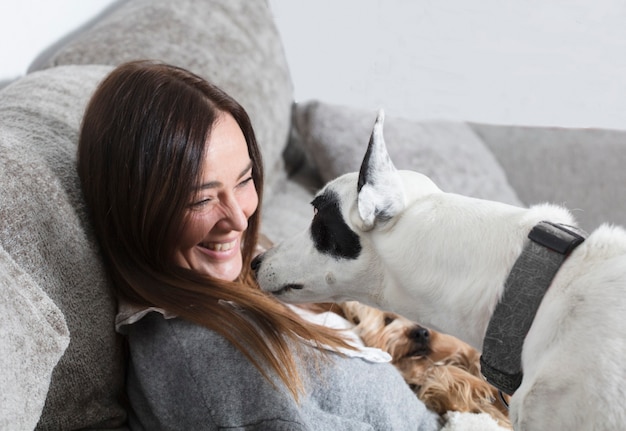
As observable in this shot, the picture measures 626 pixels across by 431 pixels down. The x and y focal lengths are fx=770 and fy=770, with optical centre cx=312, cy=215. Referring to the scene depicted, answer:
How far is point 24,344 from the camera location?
88 centimetres

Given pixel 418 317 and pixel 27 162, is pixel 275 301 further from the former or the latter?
pixel 27 162

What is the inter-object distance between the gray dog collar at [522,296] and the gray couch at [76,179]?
0.54 metres

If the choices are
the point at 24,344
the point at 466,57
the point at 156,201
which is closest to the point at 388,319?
the point at 156,201

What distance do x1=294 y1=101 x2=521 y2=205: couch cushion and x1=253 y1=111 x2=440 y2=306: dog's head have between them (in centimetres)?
109

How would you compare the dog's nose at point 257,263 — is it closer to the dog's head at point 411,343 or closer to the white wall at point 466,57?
the dog's head at point 411,343

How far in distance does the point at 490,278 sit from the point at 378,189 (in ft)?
0.65

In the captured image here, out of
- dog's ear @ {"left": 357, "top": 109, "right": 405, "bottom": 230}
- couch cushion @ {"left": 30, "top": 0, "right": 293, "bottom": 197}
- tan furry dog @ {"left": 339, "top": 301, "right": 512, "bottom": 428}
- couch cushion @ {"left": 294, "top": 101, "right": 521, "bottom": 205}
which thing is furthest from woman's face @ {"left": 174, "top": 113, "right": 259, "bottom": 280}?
couch cushion @ {"left": 294, "top": 101, "right": 521, "bottom": 205}

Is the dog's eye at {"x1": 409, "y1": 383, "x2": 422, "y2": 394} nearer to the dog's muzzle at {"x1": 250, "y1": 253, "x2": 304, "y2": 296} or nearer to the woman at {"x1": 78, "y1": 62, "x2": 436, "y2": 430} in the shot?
the woman at {"x1": 78, "y1": 62, "x2": 436, "y2": 430}

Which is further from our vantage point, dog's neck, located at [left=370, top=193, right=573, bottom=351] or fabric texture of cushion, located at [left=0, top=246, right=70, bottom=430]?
dog's neck, located at [left=370, top=193, right=573, bottom=351]

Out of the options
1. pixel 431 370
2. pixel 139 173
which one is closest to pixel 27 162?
pixel 139 173

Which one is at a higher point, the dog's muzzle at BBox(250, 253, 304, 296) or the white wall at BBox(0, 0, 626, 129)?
the white wall at BBox(0, 0, 626, 129)

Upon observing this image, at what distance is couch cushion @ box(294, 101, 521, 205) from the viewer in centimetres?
235

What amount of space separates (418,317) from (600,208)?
1.55m

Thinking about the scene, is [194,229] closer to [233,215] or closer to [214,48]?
[233,215]
